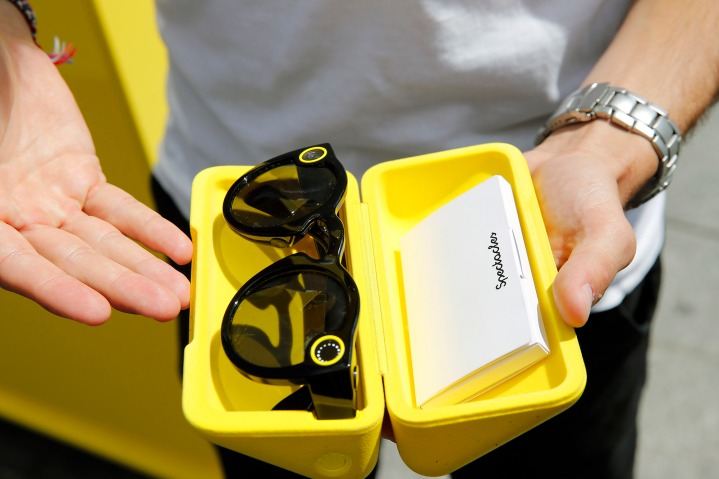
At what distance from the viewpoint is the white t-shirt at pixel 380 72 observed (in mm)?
938

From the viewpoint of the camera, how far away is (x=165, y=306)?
2.57 feet

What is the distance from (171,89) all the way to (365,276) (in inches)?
20.2

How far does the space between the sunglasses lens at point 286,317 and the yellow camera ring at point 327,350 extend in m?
0.01

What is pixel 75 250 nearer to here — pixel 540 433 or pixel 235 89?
pixel 235 89

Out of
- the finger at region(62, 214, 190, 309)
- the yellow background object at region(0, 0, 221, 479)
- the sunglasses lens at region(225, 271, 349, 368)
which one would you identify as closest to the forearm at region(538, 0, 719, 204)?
the sunglasses lens at region(225, 271, 349, 368)

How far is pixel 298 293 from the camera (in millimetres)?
786

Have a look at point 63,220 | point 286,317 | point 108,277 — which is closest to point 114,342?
point 63,220

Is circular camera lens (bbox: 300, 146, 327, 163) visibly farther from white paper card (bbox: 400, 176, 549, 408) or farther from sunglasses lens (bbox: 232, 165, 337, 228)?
white paper card (bbox: 400, 176, 549, 408)

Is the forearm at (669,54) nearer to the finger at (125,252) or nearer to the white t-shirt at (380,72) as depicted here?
the white t-shirt at (380,72)

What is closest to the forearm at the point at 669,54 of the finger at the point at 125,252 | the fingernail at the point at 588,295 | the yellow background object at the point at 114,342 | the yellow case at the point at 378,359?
the yellow case at the point at 378,359

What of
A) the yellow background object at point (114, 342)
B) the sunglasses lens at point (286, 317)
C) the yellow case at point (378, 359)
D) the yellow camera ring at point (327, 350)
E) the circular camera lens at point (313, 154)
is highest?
the circular camera lens at point (313, 154)

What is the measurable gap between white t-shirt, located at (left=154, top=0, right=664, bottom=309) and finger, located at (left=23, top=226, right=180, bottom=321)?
0.86ft

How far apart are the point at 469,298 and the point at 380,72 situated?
0.33 m

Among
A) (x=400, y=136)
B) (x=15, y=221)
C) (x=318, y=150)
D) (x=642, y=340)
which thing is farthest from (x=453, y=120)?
(x=15, y=221)
